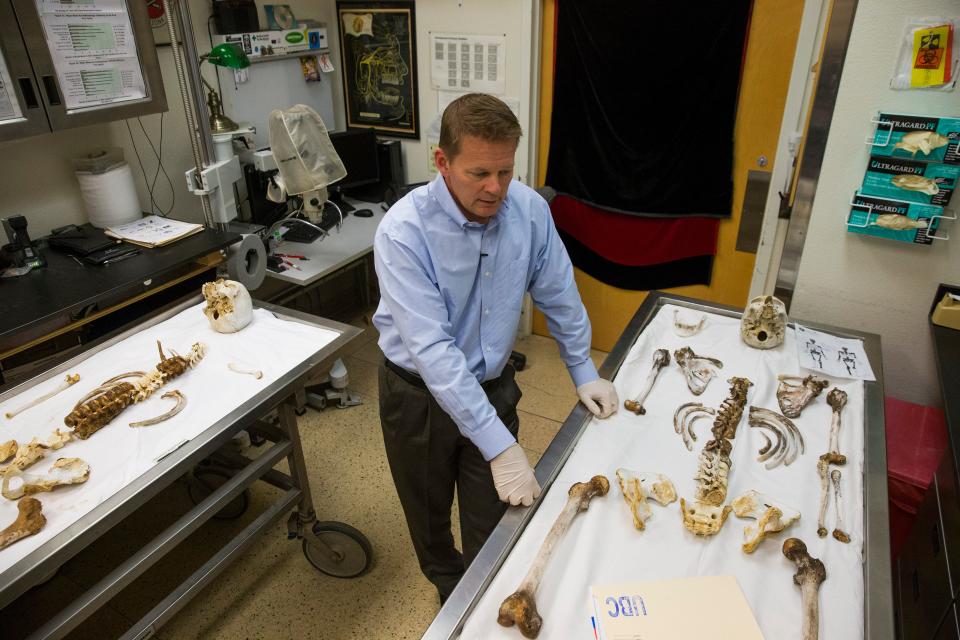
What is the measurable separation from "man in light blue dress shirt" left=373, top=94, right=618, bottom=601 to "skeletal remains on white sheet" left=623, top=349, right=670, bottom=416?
0.06 meters

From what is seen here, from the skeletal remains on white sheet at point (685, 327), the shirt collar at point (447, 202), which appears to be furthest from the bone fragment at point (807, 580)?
the shirt collar at point (447, 202)

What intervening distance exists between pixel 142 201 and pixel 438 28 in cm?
181

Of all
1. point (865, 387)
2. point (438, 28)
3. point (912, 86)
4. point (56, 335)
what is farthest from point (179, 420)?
point (438, 28)

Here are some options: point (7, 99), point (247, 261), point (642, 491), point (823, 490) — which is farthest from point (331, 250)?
point (823, 490)

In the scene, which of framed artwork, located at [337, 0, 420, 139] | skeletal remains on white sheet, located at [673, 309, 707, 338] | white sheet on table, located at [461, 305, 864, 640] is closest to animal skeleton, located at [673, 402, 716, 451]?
white sheet on table, located at [461, 305, 864, 640]

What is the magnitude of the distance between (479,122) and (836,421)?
1.22 m

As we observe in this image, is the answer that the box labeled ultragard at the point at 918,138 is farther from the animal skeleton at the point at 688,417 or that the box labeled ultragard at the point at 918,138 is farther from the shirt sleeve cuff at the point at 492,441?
the shirt sleeve cuff at the point at 492,441

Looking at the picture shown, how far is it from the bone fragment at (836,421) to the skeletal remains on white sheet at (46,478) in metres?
1.83

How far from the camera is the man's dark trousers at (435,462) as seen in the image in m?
1.74

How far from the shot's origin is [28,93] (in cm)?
220

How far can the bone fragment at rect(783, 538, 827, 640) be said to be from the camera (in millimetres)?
1107

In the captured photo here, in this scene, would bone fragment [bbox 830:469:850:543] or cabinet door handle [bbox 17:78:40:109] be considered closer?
bone fragment [bbox 830:469:850:543]

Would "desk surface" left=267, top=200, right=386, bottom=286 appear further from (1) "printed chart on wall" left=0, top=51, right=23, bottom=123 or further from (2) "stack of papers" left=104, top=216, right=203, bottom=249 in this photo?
(1) "printed chart on wall" left=0, top=51, right=23, bottom=123

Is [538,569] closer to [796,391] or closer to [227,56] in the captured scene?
[796,391]
